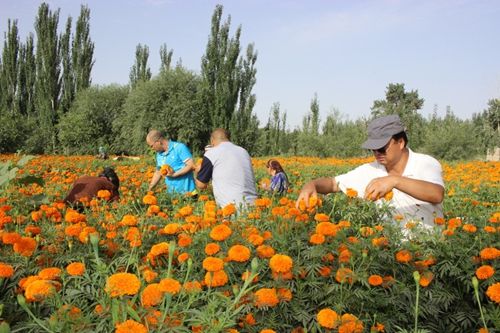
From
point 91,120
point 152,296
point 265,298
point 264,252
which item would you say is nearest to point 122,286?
point 152,296

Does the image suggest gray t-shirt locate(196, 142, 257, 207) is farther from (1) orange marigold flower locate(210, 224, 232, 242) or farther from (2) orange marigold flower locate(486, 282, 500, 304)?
(2) orange marigold flower locate(486, 282, 500, 304)

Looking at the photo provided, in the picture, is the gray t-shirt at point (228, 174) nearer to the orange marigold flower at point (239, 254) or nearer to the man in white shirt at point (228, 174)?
the man in white shirt at point (228, 174)

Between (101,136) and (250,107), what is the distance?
576 inches

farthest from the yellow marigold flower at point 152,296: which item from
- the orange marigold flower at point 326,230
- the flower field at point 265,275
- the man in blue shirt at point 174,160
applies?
the man in blue shirt at point 174,160

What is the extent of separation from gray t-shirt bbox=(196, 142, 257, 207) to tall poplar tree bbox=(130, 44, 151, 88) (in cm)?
3521

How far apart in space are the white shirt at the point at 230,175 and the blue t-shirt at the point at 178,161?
144cm

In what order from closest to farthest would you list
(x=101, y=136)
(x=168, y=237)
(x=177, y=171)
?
(x=168, y=237) < (x=177, y=171) < (x=101, y=136)

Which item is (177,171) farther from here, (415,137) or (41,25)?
(41,25)

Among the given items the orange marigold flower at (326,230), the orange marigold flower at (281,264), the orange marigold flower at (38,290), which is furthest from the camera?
the orange marigold flower at (326,230)

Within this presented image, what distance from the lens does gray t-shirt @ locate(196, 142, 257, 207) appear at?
172 inches

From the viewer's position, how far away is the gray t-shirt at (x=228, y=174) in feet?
14.3

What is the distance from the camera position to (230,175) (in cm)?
437

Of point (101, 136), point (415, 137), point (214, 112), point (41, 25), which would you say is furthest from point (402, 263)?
point (101, 136)

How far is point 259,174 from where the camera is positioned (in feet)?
39.7
